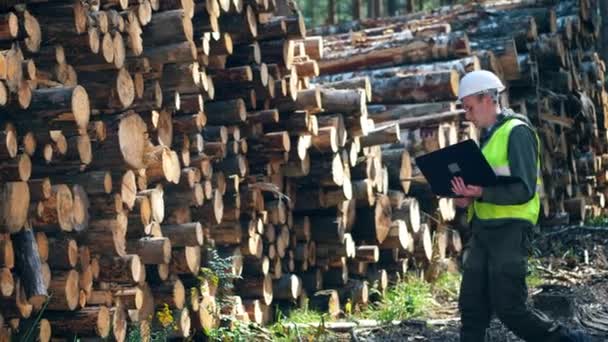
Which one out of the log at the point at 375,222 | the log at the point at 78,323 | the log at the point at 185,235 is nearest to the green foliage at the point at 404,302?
the log at the point at 375,222

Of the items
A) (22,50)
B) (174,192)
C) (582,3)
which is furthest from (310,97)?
(582,3)

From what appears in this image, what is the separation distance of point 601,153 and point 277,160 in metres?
9.33

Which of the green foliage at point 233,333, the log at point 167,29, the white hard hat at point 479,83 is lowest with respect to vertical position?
the green foliage at point 233,333

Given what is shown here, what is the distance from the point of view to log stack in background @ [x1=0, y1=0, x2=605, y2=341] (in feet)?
21.7

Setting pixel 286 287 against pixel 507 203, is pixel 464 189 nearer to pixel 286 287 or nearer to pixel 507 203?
pixel 507 203

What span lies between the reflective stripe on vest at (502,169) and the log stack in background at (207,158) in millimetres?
2149

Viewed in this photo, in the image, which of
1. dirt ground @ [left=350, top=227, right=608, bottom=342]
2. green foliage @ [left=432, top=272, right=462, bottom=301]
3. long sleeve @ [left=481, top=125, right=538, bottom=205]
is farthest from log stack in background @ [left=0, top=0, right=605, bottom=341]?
long sleeve @ [left=481, top=125, right=538, bottom=205]

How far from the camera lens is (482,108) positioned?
7.26m

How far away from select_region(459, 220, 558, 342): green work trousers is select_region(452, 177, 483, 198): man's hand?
0.27 metres

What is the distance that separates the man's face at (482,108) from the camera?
7.25 m

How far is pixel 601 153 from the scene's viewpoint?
17.4 meters

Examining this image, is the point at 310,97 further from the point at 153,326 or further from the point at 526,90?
the point at 526,90

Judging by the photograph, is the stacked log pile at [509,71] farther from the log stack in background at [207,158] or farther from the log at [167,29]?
the log at [167,29]

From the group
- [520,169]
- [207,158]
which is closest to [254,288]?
[207,158]
